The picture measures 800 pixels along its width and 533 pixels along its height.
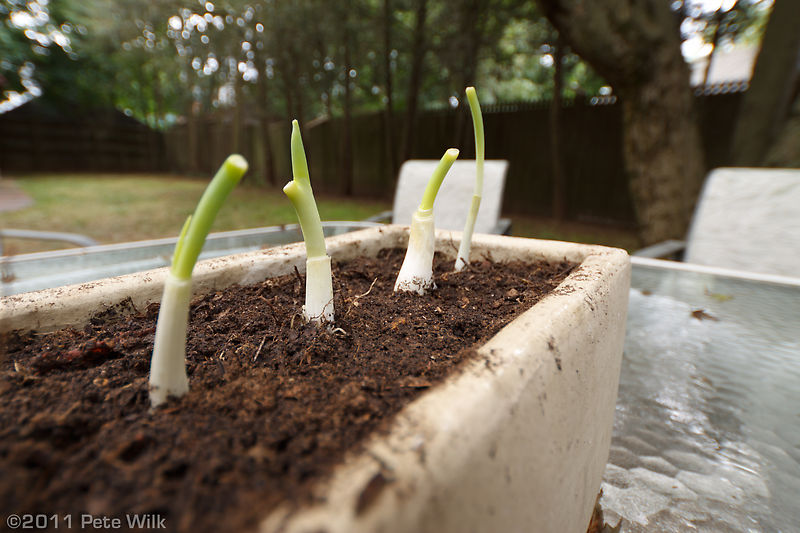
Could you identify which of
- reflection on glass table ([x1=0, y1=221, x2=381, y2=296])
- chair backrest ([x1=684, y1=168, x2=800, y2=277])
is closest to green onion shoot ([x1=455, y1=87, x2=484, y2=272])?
reflection on glass table ([x1=0, y1=221, x2=381, y2=296])

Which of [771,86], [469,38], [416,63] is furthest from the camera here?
[416,63]

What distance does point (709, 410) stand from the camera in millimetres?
782

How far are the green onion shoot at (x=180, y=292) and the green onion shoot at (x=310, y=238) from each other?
13 centimetres

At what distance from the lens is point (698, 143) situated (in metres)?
2.68

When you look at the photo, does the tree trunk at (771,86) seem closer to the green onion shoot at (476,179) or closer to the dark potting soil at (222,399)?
the green onion shoot at (476,179)

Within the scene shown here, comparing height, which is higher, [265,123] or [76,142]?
[76,142]

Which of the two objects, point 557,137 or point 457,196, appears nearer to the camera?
point 457,196

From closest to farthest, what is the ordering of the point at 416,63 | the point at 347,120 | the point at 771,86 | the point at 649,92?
the point at 649,92 → the point at 771,86 → the point at 416,63 → the point at 347,120

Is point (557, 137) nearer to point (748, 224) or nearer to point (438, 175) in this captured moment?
point (748, 224)

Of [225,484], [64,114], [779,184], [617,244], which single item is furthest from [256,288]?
[64,114]

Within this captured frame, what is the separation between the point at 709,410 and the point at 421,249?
26.9 inches

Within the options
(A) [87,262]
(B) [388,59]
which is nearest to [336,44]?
(B) [388,59]

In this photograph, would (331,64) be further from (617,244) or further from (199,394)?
(199,394)

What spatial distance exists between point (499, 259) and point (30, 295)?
2.64 feet
